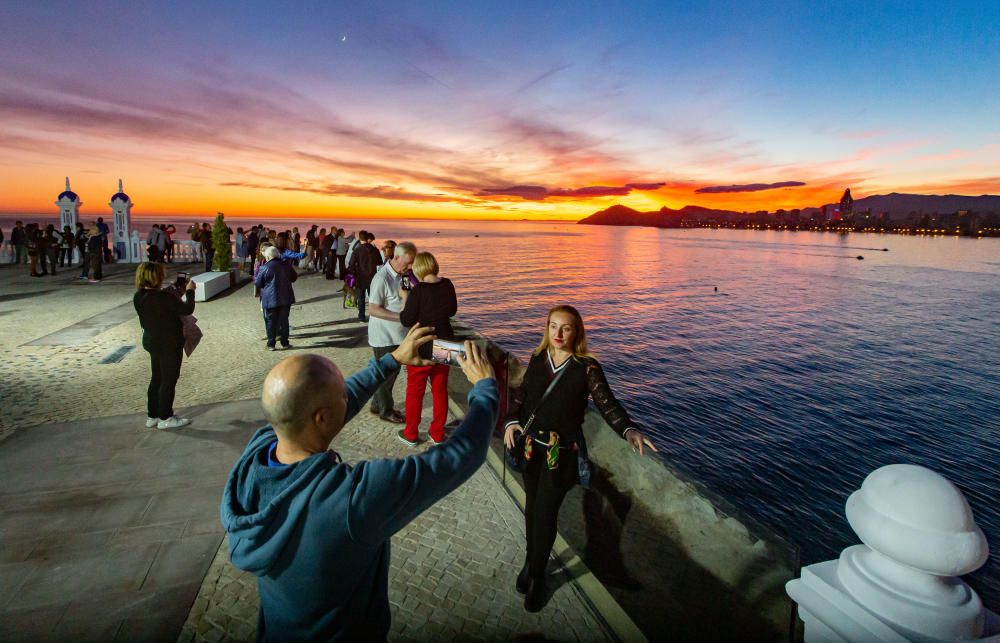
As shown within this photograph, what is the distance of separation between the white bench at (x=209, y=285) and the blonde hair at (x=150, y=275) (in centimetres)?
924

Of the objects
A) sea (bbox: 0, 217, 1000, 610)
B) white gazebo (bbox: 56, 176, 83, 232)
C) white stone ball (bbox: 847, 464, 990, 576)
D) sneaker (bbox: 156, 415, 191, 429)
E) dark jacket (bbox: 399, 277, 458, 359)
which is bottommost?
sea (bbox: 0, 217, 1000, 610)

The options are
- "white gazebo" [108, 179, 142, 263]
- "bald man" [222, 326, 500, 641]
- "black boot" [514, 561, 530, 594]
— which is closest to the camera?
"bald man" [222, 326, 500, 641]

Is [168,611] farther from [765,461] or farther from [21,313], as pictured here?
[21,313]

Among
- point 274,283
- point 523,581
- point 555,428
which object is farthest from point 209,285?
point 555,428

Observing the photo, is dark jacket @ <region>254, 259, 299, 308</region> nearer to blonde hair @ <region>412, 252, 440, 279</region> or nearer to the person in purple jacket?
the person in purple jacket

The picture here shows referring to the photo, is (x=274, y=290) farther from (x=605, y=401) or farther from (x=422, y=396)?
(x=605, y=401)

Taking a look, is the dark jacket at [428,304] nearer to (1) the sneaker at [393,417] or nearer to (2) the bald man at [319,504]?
(1) the sneaker at [393,417]

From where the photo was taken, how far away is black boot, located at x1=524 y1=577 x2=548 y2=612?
3320 millimetres

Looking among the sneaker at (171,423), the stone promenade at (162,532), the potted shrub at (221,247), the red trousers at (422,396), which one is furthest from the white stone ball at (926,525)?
the potted shrub at (221,247)

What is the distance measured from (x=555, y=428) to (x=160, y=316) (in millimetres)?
4604

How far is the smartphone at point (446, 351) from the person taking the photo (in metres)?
2.14

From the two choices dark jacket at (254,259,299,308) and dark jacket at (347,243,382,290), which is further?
dark jacket at (347,243,382,290)

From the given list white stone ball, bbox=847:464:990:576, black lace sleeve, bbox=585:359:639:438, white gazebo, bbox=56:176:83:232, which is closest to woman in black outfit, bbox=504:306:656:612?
black lace sleeve, bbox=585:359:639:438

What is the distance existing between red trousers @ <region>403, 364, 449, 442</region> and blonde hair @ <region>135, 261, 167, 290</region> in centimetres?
281
